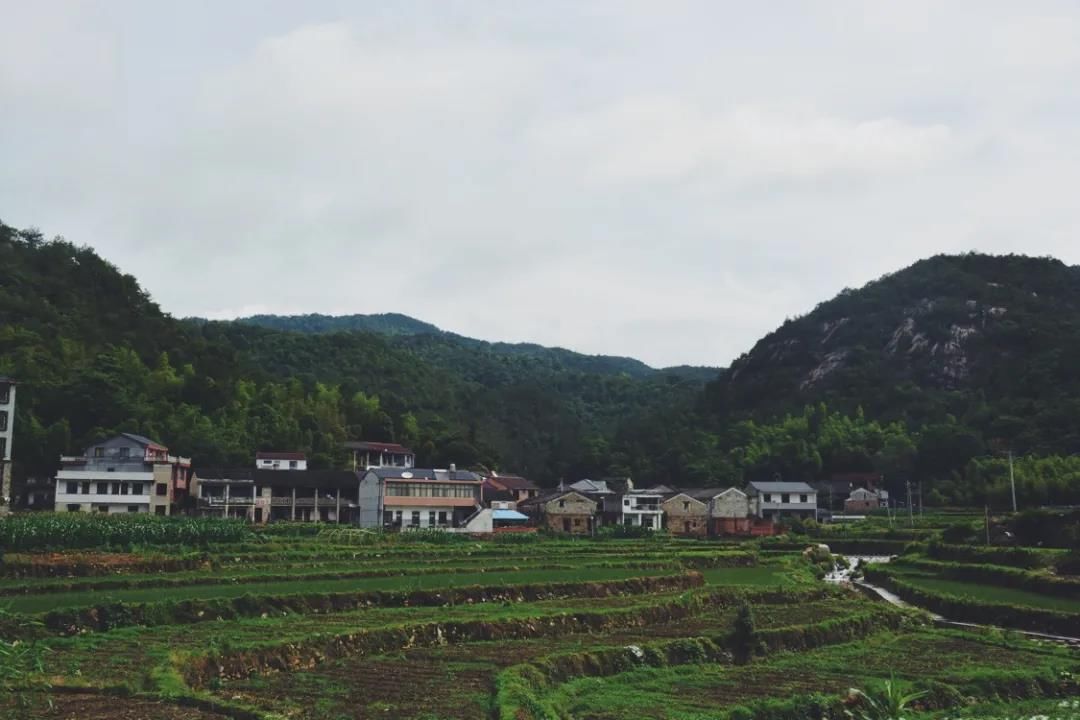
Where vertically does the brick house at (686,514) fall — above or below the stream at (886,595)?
above

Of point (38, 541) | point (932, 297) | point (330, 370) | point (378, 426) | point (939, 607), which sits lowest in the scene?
point (939, 607)

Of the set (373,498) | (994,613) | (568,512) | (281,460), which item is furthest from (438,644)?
(281,460)

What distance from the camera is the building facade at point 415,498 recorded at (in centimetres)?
7688

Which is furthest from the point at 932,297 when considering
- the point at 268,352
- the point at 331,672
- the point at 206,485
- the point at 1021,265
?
the point at 331,672

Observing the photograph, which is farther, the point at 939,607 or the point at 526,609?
the point at 939,607

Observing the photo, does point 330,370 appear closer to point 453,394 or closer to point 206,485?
point 453,394

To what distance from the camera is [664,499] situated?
91.4m

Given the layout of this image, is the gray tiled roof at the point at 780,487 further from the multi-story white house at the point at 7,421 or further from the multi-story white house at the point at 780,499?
the multi-story white house at the point at 7,421

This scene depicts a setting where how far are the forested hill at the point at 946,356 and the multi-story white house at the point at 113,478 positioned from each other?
286 ft

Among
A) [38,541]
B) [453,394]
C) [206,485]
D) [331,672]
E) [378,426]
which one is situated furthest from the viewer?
[453,394]

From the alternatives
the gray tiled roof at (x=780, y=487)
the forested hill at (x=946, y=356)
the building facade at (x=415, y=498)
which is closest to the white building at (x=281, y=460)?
the building facade at (x=415, y=498)

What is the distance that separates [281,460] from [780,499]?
49208mm

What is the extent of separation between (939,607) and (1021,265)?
162407mm

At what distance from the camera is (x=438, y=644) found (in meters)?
26.7
